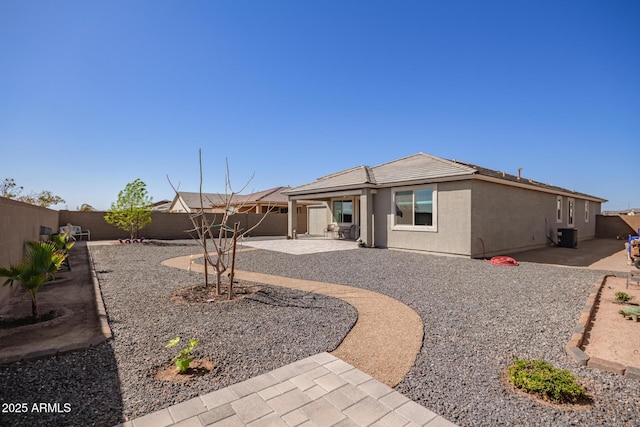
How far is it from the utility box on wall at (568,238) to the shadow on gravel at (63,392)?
18949 millimetres

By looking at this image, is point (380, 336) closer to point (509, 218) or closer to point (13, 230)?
point (13, 230)

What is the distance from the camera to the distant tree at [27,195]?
65.0 ft

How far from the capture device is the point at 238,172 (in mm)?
6867

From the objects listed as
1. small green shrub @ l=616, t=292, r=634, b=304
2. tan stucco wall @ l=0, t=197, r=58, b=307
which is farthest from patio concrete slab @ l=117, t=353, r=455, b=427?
small green shrub @ l=616, t=292, r=634, b=304

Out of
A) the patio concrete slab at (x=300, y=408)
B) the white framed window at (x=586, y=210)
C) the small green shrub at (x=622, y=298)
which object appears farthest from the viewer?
the white framed window at (x=586, y=210)

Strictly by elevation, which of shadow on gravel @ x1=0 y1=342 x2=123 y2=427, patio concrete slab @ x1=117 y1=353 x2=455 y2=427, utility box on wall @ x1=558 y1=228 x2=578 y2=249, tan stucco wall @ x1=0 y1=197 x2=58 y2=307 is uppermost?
tan stucco wall @ x1=0 y1=197 x2=58 y2=307

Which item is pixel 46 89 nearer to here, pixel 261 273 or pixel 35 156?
pixel 35 156

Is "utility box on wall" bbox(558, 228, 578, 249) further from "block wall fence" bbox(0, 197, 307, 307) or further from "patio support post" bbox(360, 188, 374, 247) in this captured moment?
"block wall fence" bbox(0, 197, 307, 307)

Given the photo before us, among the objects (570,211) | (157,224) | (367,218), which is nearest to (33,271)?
(367,218)

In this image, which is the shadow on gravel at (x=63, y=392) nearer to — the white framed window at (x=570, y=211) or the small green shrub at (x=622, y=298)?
the small green shrub at (x=622, y=298)

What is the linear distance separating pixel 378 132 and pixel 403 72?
14.5 feet

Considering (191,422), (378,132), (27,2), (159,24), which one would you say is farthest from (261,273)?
(378,132)

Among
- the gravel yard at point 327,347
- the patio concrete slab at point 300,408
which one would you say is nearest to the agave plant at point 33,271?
the gravel yard at point 327,347

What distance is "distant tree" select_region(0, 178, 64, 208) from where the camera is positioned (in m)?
19.8
